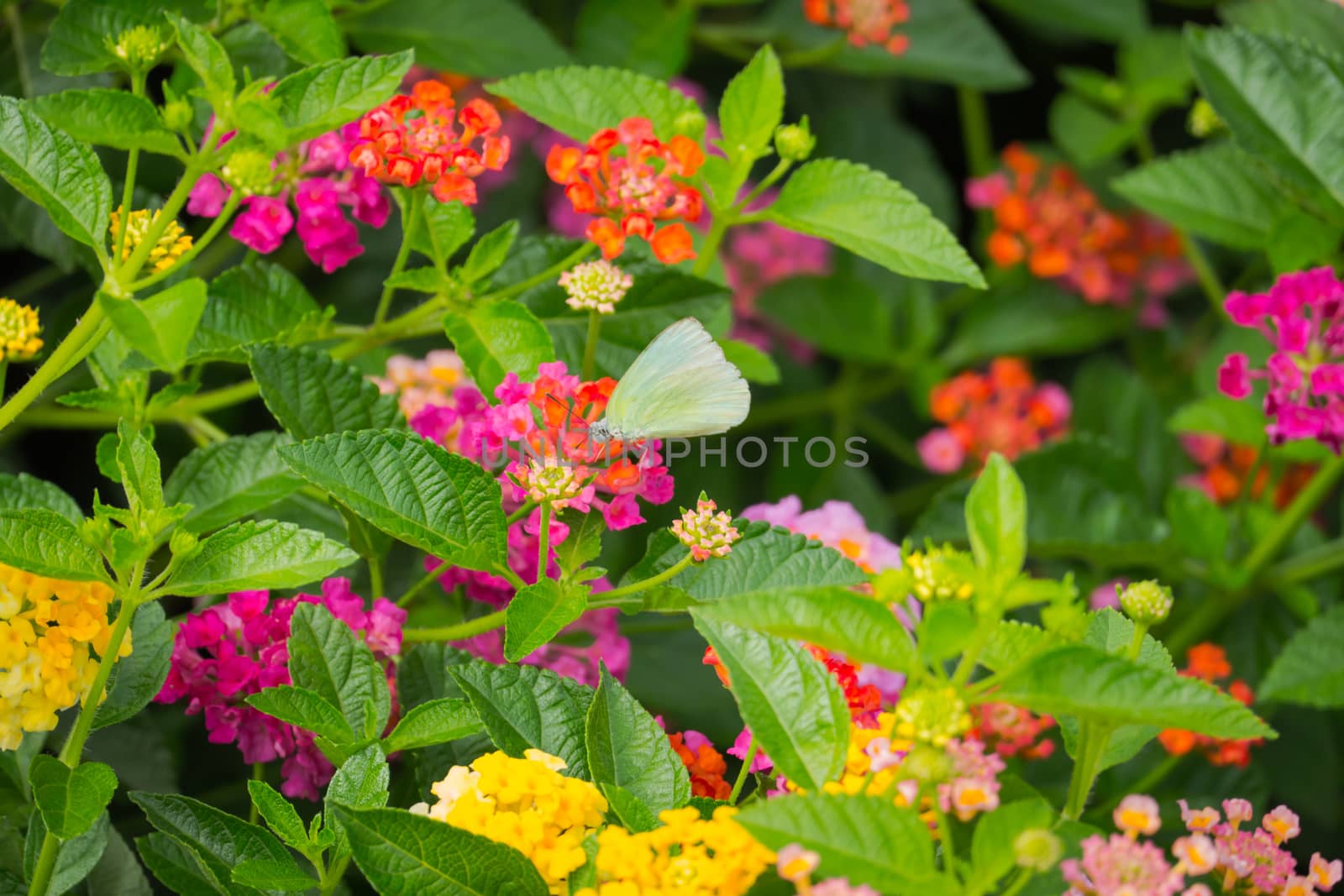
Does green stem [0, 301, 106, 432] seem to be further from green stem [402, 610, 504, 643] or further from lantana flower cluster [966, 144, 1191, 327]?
lantana flower cluster [966, 144, 1191, 327]

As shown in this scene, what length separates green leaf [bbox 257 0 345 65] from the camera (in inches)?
39.8

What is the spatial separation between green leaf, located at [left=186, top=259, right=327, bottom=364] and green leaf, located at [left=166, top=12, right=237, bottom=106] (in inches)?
6.3

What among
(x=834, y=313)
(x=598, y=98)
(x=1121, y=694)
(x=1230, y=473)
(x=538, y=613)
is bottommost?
(x=1230, y=473)

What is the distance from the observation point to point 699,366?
899 millimetres

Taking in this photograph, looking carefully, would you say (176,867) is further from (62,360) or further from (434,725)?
(62,360)

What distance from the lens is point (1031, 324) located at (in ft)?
5.75

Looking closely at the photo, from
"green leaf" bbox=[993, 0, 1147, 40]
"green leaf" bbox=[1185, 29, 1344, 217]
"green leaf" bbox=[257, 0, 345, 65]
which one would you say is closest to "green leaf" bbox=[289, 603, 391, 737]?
"green leaf" bbox=[257, 0, 345, 65]

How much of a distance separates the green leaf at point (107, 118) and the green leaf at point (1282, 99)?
0.90 m

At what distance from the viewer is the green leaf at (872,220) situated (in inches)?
38.8

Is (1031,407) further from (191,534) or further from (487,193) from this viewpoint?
(191,534)

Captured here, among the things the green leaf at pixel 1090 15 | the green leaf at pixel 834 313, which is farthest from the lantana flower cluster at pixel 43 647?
the green leaf at pixel 1090 15

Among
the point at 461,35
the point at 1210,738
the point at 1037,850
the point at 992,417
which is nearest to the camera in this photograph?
the point at 1037,850

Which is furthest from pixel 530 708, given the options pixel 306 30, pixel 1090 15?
pixel 1090 15

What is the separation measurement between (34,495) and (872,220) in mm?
609
